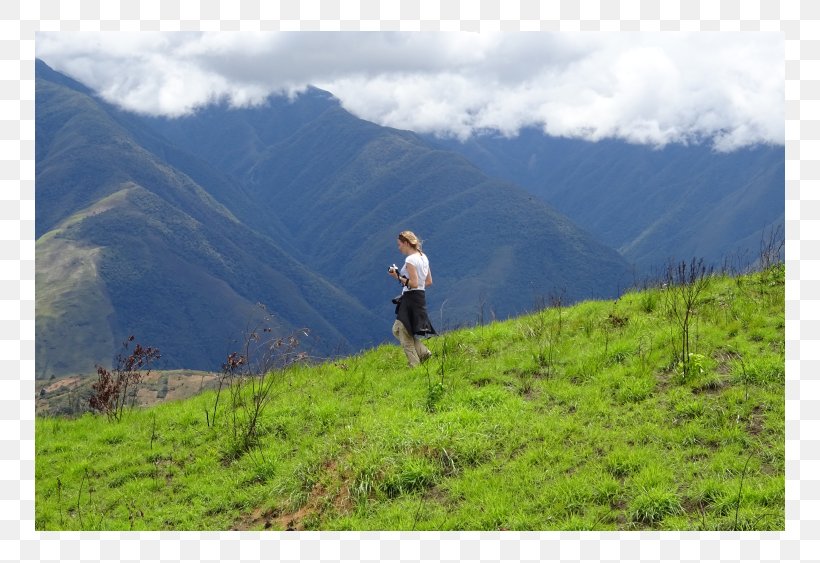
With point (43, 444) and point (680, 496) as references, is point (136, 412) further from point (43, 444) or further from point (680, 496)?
point (680, 496)

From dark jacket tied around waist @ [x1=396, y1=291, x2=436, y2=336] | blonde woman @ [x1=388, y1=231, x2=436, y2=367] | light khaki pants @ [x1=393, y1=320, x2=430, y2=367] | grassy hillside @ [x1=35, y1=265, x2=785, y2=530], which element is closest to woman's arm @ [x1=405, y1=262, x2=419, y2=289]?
blonde woman @ [x1=388, y1=231, x2=436, y2=367]

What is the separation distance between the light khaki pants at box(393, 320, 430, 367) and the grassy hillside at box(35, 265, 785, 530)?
0.90 feet

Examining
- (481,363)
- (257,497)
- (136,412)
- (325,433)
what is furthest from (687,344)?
(136,412)

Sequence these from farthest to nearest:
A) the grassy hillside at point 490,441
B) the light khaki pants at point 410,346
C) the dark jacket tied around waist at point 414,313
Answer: the light khaki pants at point 410,346 → the dark jacket tied around waist at point 414,313 → the grassy hillside at point 490,441

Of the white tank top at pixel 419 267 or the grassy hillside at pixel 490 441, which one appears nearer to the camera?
the grassy hillside at pixel 490 441

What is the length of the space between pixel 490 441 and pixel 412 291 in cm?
377

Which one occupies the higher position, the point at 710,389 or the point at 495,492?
the point at 710,389

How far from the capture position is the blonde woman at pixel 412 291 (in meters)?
13.0

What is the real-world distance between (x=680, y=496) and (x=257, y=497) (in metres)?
5.52

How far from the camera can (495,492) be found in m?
8.84

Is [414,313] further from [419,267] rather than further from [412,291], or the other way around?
[419,267]

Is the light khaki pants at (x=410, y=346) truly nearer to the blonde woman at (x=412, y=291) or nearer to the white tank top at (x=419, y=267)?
the blonde woman at (x=412, y=291)

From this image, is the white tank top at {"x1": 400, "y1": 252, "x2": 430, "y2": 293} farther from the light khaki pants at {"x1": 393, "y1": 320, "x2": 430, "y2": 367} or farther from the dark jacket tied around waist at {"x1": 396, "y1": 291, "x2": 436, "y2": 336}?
the light khaki pants at {"x1": 393, "y1": 320, "x2": 430, "y2": 367}

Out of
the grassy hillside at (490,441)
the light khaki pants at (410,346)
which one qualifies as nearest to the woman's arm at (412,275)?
the light khaki pants at (410,346)
